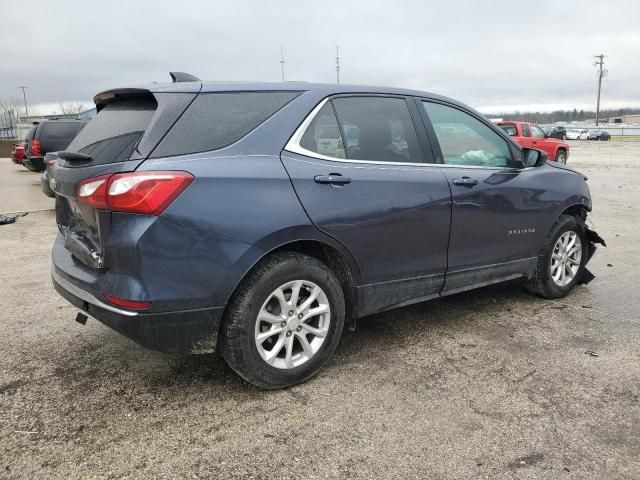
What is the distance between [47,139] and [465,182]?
41.0ft

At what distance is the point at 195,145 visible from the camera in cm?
286

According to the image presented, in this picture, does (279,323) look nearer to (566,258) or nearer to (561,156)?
(566,258)

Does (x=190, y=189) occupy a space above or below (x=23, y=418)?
above

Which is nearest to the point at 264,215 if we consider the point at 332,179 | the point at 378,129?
the point at 332,179

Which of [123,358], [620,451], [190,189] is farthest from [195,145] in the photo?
[620,451]

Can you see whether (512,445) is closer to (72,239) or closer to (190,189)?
(190,189)

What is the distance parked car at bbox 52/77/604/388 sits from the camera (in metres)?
2.71

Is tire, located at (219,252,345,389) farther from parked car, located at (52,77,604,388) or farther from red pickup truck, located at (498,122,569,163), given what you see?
red pickup truck, located at (498,122,569,163)

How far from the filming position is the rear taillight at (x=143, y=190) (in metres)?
2.65

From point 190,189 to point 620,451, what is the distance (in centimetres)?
240

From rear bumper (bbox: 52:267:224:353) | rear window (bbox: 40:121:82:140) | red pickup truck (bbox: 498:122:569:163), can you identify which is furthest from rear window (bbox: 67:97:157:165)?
red pickup truck (bbox: 498:122:569:163)

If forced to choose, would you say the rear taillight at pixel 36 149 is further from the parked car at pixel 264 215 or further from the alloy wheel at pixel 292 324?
the alloy wheel at pixel 292 324

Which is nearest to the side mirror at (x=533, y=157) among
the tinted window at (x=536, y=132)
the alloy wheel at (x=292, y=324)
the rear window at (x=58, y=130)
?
the alloy wheel at (x=292, y=324)

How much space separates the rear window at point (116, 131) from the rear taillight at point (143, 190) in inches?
6.8
